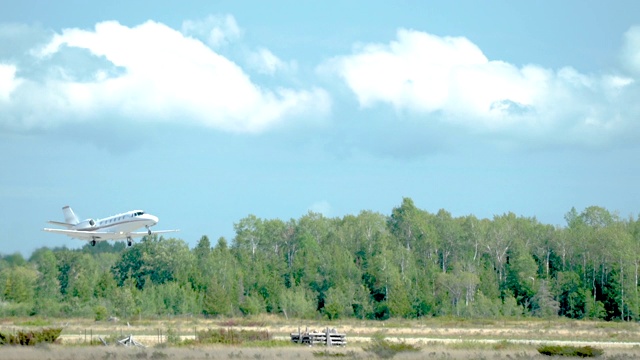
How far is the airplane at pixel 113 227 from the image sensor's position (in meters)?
77.6

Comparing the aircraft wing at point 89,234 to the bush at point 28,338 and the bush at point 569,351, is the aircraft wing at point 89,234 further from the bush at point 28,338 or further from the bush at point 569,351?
the bush at point 569,351

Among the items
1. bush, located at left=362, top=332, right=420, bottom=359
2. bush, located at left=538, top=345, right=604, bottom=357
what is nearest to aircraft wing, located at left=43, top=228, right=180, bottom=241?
bush, located at left=362, top=332, right=420, bottom=359

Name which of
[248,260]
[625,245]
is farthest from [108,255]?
[625,245]

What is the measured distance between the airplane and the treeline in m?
19.3

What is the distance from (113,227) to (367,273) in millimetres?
52670

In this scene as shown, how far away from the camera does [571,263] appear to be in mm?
128625

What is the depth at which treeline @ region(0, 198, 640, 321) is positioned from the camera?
379 feet

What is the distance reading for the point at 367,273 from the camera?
126500mm

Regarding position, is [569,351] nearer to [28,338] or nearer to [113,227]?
[28,338]

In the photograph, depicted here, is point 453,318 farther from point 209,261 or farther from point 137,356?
point 137,356

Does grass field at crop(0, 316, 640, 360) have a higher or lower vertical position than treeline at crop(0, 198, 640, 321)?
lower

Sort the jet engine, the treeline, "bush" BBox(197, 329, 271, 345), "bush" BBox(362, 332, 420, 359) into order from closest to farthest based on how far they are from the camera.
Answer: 1. "bush" BBox(362, 332, 420, 359)
2. "bush" BBox(197, 329, 271, 345)
3. the jet engine
4. the treeline

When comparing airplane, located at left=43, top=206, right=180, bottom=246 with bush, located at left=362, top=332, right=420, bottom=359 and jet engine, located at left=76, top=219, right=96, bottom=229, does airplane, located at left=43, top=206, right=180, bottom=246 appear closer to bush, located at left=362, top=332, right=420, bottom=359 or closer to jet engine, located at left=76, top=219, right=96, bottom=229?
jet engine, located at left=76, top=219, right=96, bottom=229

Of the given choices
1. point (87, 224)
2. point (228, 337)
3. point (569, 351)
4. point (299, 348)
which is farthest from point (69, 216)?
point (569, 351)
